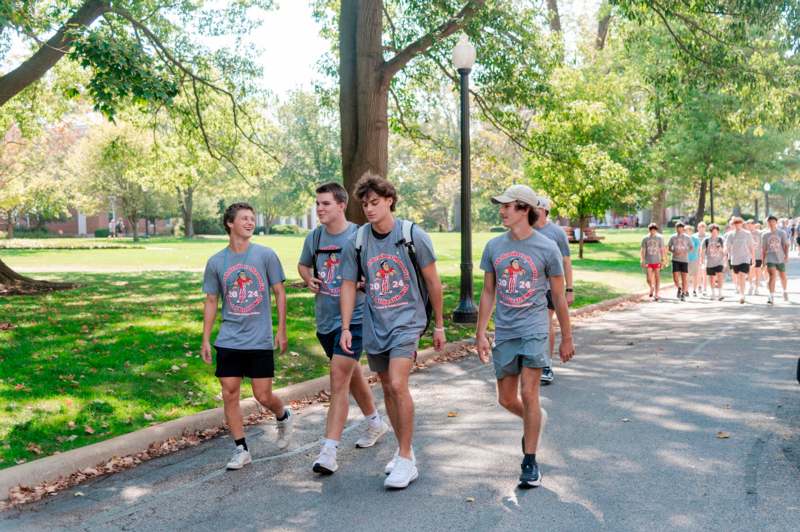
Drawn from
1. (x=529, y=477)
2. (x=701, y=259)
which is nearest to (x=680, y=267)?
(x=701, y=259)

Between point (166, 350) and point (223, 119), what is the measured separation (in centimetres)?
1214

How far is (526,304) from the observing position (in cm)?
493

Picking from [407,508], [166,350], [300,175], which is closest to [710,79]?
[166,350]

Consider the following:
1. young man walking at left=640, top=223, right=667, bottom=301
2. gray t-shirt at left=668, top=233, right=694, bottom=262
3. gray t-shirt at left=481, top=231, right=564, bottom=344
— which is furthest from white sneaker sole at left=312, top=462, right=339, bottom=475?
gray t-shirt at left=668, top=233, right=694, bottom=262

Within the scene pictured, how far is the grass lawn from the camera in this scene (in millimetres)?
6430

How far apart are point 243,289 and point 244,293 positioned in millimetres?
29

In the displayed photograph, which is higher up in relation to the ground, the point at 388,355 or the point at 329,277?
the point at 329,277

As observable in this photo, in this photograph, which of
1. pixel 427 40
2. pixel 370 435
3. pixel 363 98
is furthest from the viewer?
pixel 427 40

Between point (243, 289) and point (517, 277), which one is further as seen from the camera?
point (243, 289)

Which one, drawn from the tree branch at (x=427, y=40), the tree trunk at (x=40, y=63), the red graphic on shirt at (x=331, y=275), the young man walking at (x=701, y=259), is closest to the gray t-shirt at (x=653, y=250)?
the young man walking at (x=701, y=259)

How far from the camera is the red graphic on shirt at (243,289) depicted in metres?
5.48

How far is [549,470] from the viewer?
5.25m

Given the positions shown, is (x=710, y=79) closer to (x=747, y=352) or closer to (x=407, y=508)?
(x=747, y=352)

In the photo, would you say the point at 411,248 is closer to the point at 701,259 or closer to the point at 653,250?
the point at 653,250
